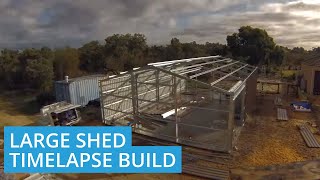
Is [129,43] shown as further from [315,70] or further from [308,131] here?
[308,131]

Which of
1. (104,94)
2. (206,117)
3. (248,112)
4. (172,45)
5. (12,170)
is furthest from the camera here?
(172,45)

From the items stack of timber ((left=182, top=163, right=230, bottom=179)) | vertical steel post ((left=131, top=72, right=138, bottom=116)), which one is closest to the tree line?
vertical steel post ((left=131, top=72, right=138, bottom=116))

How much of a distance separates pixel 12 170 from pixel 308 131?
1693 cm

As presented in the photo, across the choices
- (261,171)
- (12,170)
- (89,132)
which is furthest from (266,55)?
(12,170)

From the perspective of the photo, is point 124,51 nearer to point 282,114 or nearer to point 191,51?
point 191,51

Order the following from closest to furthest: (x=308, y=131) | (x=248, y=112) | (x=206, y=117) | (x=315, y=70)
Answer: (x=308, y=131)
(x=206, y=117)
(x=248, y=112)
(x=315, y=70)

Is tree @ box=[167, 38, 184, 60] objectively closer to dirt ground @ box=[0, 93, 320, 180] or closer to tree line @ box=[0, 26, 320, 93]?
tree line @ box=[0, 26, 320, 93]

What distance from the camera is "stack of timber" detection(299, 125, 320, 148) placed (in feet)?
53.6

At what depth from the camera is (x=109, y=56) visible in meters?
40.6

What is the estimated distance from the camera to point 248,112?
22828mm

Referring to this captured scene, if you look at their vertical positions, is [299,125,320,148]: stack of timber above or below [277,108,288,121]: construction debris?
below

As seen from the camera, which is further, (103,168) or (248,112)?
(248,112)

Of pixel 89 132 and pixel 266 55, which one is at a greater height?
pixel 266 55

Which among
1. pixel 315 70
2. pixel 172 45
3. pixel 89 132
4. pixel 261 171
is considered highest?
pixel 172 45
